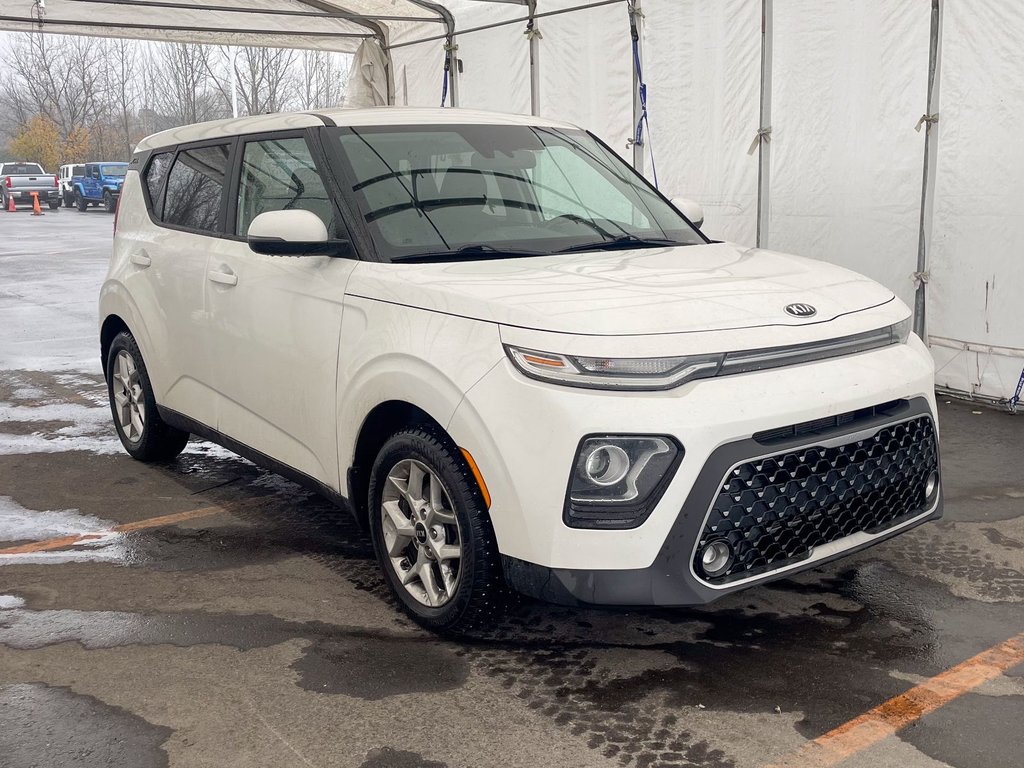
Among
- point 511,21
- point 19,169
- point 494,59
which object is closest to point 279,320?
point 511,21

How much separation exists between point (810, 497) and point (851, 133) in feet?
17.2

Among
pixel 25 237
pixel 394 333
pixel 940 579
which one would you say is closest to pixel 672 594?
pixel 394 333

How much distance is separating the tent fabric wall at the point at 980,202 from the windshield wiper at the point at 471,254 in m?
4.19

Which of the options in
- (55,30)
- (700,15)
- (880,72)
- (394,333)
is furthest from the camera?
(55,30)

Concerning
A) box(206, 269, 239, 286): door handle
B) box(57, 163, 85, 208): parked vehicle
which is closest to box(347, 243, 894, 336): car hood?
box(206, 269, 239, 286): door handle

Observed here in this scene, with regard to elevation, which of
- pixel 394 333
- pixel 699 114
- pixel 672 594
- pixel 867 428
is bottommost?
pixel 672 594

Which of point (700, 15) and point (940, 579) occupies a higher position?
point (700, 15)

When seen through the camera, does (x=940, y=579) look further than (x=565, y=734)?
Yes

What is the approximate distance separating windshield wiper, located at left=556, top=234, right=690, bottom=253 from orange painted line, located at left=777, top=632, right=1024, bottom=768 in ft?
6.30

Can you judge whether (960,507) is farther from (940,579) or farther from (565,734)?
(565,734)

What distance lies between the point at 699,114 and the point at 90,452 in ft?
18.2

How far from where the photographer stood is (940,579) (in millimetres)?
4270

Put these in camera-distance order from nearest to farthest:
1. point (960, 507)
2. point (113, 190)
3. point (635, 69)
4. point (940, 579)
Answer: point (940, 579), point (960, 507), point (635, 69), point (113, 190)

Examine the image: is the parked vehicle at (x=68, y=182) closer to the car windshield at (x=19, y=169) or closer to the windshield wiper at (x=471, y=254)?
the car windshield at (x=19, y=169)
